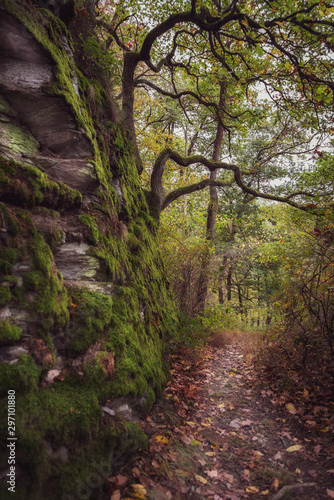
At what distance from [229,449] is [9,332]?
322 centimetres

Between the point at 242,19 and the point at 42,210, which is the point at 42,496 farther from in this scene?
the point at 242,19

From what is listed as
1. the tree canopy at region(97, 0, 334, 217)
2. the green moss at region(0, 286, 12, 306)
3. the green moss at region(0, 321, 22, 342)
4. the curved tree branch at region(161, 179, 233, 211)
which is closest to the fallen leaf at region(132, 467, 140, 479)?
the green moss at region(0, 321, 22, 342)

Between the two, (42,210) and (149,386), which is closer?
(42,210)

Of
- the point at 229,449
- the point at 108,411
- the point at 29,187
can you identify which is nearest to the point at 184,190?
the point at 29,187

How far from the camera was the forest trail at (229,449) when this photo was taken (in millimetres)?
2789

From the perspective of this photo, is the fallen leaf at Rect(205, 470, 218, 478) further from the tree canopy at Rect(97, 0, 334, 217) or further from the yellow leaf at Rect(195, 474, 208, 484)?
the tree canopy at Rect(97, 0, 334, 217)

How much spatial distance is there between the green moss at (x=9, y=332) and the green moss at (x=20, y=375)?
0.17m

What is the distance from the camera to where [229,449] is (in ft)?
12.1

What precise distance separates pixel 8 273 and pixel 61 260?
914mm

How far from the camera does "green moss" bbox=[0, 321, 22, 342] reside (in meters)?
2.21

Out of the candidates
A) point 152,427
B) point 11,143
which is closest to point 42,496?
point 152,427

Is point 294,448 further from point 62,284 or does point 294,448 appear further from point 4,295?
point 4,295

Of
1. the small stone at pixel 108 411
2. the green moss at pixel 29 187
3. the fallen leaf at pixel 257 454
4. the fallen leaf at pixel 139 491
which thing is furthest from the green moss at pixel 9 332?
the fallen leaf at pixel 257 454

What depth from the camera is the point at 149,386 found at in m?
3.88
